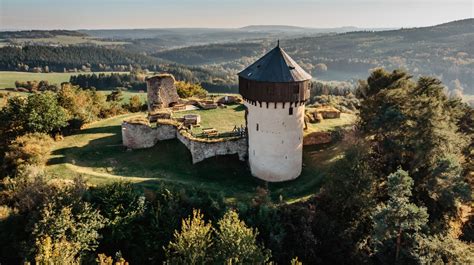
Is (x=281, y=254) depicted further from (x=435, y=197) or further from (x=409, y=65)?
(x=409, y=65)

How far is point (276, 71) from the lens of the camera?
2534 cm

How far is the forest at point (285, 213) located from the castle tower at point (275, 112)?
2.67m

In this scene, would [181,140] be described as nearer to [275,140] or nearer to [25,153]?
[275,140]

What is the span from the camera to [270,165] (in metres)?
27.8

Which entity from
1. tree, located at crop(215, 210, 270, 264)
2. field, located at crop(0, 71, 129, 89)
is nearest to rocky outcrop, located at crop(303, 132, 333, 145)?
tree, located at crop(215, 210, 270, 264)

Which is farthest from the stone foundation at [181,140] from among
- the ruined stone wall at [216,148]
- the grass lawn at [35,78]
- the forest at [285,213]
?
the grass lawn at [35,78]

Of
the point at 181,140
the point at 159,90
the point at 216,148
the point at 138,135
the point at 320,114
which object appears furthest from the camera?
the point at 159,90

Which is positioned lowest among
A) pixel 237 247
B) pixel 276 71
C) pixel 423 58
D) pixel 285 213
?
pixel 285 213

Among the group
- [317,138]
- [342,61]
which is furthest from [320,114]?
[342,61]

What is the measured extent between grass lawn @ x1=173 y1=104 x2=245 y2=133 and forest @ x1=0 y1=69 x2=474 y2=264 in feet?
34.4

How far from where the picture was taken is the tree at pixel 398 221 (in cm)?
2053

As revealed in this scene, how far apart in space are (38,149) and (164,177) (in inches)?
418

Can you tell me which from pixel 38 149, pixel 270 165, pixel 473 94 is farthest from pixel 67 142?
pixel 473 94

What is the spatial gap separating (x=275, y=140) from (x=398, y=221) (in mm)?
10234
